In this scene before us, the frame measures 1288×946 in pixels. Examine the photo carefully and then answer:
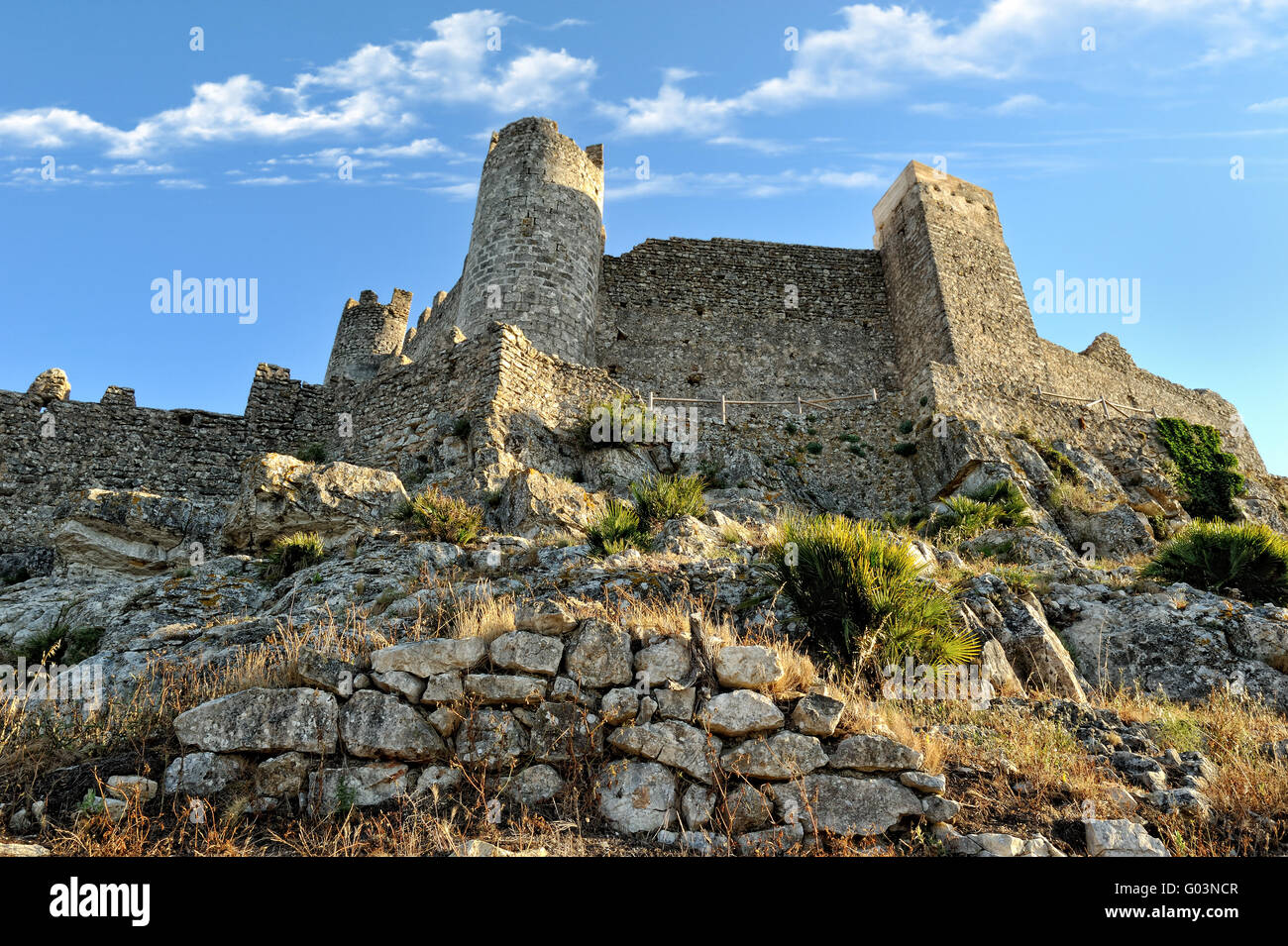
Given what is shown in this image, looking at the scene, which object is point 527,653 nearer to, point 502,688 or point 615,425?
point 502,688

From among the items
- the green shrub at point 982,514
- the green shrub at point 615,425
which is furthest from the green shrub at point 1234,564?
the green shrub at point 615,425

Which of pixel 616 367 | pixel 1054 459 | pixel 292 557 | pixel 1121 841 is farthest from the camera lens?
pixel 616 367

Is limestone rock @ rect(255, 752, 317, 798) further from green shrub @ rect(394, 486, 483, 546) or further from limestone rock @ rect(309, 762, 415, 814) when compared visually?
green shrub @ rect(394, 486, 483, 546)

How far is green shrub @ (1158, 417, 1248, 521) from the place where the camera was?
18.5 metres

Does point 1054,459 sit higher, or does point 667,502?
point 1054,459

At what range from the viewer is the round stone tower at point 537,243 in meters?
18.9

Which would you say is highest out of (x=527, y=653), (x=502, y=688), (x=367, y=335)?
(x=367, y=335)

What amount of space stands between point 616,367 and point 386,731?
18758 mm

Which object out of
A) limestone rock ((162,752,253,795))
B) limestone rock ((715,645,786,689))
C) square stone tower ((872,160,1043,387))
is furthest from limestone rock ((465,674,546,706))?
square stone tower ((872,160,1043,387))

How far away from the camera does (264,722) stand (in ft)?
14.9

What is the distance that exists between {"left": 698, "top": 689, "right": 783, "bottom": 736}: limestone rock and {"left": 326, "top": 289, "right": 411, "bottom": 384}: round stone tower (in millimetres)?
28091

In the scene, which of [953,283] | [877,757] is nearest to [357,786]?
[877,757]

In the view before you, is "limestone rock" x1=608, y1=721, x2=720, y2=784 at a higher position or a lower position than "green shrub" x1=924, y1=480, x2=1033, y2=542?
lower
